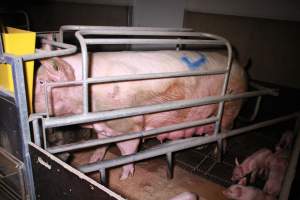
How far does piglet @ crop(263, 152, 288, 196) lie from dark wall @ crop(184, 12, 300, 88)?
1681 millimetres

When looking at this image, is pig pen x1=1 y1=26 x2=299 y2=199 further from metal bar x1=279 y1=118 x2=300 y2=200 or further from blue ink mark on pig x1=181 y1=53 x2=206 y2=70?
blue ink mark on pig x1=181 y1=53 x2=206 y2=70

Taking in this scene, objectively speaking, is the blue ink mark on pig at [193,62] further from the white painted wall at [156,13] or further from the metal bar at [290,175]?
the white painted wall at [156,13]

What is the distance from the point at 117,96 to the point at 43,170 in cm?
114


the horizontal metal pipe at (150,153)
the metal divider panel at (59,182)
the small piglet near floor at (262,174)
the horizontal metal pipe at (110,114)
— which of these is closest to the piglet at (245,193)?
the small piglet near floor at (262,174)

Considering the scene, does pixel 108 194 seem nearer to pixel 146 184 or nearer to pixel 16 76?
pixel 16 76

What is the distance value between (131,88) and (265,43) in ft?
9.19

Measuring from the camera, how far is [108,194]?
1.20m

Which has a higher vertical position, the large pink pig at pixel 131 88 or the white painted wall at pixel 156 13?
the white painted wall at pixel 156 13

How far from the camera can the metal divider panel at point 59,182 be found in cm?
126

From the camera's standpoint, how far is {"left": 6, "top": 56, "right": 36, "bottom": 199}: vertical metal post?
1488 mm

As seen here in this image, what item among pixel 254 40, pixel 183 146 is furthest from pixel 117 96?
pixel 254 40

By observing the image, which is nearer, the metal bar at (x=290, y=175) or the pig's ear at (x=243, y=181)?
the metal bar at (x=290, y=175)

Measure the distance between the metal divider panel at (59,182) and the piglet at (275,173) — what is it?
2.11 metres

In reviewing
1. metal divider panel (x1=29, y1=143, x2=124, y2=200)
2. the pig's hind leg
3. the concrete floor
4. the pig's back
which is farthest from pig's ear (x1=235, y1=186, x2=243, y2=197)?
metal divider panel (x1=29, y1=143, x2=124, y2=200)
